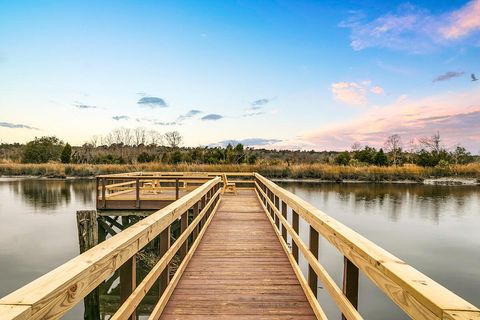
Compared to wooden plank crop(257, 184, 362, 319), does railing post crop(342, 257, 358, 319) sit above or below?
above

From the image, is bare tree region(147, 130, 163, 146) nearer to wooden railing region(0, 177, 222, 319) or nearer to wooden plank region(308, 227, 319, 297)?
wooden plank region(308, 227, 319, 297)

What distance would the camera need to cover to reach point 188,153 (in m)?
45.7

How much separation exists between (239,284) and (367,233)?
11836 millimetres

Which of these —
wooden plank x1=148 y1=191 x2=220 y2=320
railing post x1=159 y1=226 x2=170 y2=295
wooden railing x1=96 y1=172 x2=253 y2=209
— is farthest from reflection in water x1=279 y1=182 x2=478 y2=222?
railing post x1=159 y1=226 x2=170 y2=295

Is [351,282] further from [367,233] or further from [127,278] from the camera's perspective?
[367,233]

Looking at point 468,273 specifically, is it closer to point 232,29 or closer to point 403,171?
point 232,29

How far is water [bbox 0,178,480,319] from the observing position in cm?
952

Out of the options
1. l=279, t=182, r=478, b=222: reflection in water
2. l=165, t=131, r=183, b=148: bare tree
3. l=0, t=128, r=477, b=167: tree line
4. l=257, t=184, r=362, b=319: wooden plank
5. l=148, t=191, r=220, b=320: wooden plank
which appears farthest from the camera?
l=165, t=131, r=183, b=148: bare tree

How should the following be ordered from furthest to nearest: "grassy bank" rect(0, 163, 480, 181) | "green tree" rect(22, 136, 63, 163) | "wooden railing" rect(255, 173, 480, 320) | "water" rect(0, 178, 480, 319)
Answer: "green tree" rect(22, 136, 63, 163) → "grassy bank" rect(0, 163, 480, 181) → "water" rect(0, 178, 480, 319) → "wooden railing" rect(255, 173, 480, 320)

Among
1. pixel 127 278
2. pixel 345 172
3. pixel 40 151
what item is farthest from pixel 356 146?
pixel 127 278

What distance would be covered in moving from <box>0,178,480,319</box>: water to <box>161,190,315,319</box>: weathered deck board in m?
3.96

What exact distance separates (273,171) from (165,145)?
4003 centimetres

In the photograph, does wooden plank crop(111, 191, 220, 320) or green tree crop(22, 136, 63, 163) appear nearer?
wooden plank crop(111, 191, 220, 320)

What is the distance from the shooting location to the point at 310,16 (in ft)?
59.0
